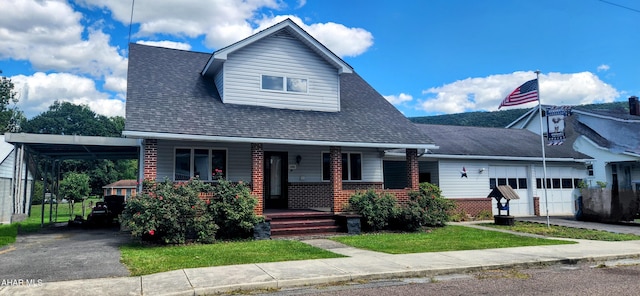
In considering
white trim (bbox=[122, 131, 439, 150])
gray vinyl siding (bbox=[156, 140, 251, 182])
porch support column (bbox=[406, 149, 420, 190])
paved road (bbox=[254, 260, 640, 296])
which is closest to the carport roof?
gray vinyl siding (bbox=[156, 140, 251, 182])

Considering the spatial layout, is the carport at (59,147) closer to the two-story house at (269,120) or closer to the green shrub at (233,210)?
the two-story house at (269,120)

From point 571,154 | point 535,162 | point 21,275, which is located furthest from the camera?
point 571,154

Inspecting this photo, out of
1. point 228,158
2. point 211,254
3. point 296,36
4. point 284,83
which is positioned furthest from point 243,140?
point 296,36

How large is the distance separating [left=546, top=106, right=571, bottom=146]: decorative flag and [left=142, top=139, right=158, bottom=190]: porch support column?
547 inches

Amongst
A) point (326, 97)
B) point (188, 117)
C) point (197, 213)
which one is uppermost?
point (326, 97)

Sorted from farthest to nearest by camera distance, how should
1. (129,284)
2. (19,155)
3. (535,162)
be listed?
(535,162)
(19,155)
(129,284)

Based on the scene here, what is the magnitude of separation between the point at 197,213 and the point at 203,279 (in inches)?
183

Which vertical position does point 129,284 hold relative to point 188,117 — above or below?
below

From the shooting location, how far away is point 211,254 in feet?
31.2

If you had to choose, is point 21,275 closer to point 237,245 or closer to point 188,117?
point 237,245

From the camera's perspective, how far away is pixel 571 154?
23.6 m

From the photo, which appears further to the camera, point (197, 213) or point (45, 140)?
point (45, 140)

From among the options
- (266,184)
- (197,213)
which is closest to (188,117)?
(197,213)

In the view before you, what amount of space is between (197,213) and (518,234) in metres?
9.99
